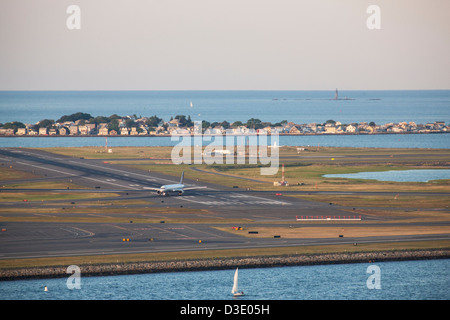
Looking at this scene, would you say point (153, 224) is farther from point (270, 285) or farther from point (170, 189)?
point (270, 285)

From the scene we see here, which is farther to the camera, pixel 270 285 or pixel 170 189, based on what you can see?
pixel 170 189

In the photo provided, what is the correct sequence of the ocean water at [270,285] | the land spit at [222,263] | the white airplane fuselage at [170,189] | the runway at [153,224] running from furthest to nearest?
the white airplane fuselage at [170,189] → the runway at [153,224] → the land spit at [222,263] → the ocean water at [270,285]

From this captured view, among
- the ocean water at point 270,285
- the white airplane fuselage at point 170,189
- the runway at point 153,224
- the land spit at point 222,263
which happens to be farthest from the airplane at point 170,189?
the ocean water at point 270,285

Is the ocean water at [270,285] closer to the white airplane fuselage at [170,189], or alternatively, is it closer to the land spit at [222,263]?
the land spit at [222,263]

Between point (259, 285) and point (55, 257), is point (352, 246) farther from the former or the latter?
point (55, 257)

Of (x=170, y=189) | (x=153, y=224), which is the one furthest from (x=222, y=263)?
(x=170, y=189)
